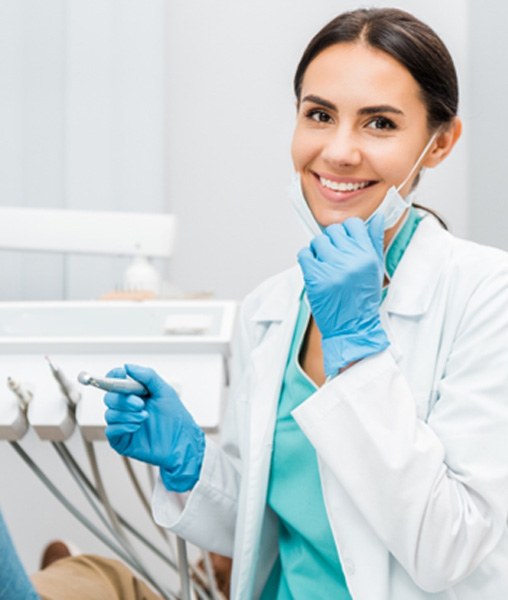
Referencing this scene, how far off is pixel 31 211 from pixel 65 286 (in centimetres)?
30

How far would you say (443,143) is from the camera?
1.06 meters

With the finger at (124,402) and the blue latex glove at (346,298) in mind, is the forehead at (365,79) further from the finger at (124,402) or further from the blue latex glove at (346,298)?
the finger at (124,402)

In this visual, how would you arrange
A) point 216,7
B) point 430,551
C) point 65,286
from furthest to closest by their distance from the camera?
point 216,7
point 65,286
point 430,551

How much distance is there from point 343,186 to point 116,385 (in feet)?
1.32

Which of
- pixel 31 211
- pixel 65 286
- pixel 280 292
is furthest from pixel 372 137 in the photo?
pixel 65 286

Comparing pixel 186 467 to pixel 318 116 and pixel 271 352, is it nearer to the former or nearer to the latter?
pixel 271 352

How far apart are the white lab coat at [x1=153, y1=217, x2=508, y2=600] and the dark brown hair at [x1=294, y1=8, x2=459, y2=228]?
0.17m

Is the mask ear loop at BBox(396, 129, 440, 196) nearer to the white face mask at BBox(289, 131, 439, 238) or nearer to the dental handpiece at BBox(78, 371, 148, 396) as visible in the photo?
the white face mask at BBox(289, 131, 439, 238)

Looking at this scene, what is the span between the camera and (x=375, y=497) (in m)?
0.84

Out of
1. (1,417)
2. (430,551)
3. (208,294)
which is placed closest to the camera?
(430,551)

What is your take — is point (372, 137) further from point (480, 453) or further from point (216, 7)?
point (216, 7)

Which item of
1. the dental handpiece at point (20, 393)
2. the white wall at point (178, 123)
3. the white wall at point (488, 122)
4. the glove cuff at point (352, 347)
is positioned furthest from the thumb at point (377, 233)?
the white wall at point (178, 123)

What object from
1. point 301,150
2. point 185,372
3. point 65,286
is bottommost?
point 65,286

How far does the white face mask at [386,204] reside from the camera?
999 millimetres
